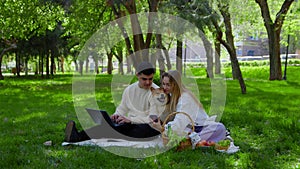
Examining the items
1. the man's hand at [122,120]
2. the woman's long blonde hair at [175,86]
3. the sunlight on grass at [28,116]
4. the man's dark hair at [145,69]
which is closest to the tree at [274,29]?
the sunlight on grass at [28,116]

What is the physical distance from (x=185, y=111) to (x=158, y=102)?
0.70 meters

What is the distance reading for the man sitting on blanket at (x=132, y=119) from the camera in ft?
17.6

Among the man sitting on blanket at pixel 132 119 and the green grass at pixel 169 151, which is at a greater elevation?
the man sitting on blanket at pixel 132 119

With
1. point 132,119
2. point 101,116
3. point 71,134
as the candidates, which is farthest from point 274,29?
point 71,134

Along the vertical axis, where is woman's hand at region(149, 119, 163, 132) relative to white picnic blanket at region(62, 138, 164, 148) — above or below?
above

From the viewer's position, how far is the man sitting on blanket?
5.38 m

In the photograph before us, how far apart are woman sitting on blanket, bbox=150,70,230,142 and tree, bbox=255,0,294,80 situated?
12265mm

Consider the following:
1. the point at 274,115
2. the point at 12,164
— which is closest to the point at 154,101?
the point at 12,164

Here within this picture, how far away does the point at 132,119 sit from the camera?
18.7 ft

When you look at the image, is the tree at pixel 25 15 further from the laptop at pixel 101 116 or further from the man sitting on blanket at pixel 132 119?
the laptop at pixel 101 116

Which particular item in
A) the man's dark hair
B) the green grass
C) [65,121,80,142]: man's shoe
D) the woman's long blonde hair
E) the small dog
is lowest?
the green grass

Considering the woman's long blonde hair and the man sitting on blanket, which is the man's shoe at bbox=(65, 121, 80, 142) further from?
→ the woman's long blonde hair

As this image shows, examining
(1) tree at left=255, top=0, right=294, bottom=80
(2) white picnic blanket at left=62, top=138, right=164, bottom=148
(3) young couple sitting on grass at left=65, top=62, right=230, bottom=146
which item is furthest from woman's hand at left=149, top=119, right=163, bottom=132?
(1) tree at left=255, top=0, right=294, bottom=80

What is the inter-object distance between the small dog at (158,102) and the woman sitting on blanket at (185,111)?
12 cm
